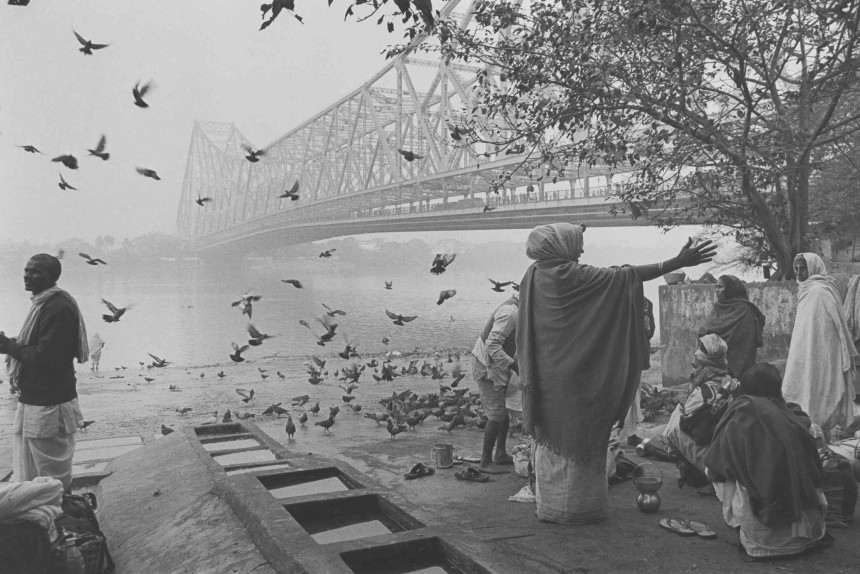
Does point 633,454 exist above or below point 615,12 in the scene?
below

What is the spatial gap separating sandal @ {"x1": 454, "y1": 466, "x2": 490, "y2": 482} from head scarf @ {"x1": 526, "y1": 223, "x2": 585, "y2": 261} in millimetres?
1456

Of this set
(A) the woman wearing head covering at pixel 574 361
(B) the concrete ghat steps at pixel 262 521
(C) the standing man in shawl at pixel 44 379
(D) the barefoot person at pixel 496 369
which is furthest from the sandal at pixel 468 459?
(C) the standing man in shawl at pixel 44 379

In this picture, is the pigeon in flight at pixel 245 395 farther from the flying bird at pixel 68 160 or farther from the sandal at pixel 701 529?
the sandal at pixel 701 529

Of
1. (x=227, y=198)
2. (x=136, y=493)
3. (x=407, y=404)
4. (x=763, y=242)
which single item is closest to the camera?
(x=136, y=493)

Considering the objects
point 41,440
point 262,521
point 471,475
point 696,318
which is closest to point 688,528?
point 471,475

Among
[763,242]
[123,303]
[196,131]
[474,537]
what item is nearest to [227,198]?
[196,131]

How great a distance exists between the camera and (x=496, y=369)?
3.95 meters

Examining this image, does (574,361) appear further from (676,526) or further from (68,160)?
(68,160)

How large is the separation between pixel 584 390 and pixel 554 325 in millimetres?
307

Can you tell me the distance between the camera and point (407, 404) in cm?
645

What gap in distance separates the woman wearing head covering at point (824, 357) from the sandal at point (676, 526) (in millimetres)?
1978

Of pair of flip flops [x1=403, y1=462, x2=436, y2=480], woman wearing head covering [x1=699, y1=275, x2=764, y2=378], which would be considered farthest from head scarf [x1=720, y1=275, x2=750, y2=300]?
pair of flip flops [x1=403, y1=462, x2=436, y2=480]

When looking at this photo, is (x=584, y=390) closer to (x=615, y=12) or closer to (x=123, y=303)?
(x=615, y=12)

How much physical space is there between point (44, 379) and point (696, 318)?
226 inches
